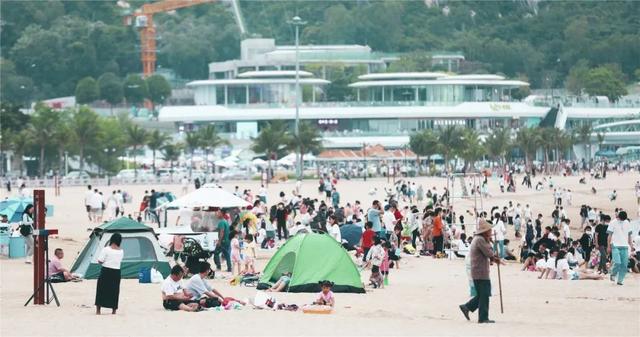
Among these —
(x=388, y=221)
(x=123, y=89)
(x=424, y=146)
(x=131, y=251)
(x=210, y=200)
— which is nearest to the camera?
(x=131, y=251)

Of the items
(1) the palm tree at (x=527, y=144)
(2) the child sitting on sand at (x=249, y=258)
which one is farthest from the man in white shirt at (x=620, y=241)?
(1) the palm tree at (x=527, y=144)

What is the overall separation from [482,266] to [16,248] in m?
12.0

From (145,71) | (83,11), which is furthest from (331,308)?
(83,11)

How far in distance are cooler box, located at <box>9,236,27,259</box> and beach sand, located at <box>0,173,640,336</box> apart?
0.61 meters

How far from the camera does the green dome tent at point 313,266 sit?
80.2 ft

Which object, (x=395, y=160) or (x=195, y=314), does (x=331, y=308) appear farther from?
(x=395, y=160)

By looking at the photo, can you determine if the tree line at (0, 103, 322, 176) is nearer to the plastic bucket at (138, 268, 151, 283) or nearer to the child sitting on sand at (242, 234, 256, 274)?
the child sitting on sand at (242, 234, 256, 274)

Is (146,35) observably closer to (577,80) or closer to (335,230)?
(577,80)

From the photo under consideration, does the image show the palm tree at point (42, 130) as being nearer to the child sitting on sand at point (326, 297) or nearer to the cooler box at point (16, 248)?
the cooler box at point (16, 248)

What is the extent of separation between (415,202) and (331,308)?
36.1 meters

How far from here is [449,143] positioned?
3760 inches

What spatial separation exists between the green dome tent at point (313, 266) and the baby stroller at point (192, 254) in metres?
1.16

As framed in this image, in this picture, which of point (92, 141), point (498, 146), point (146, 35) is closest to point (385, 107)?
point (498, 146)

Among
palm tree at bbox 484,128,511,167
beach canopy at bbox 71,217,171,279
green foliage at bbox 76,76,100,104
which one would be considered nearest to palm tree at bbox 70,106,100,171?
palm tree at bbox 484,128,511,167
